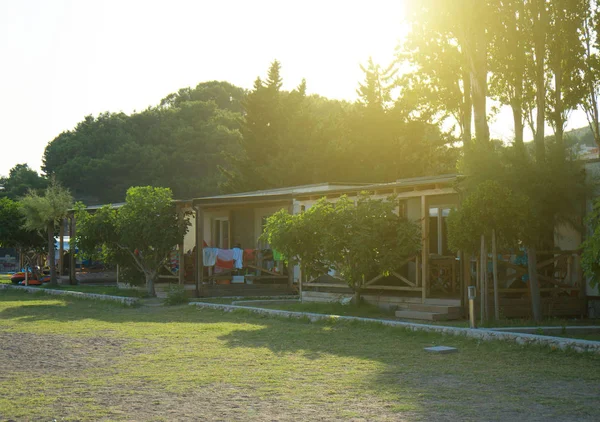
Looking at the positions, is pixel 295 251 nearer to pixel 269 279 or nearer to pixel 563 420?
pixel 269 279

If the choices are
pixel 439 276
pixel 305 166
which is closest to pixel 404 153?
pixel 305 166

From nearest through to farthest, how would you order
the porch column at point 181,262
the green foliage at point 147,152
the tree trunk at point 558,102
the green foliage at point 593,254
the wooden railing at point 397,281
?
1. the green foliage at point 593,254
2. the wooden railing at point 397,281
3. the tree trunk at point 558,102
4. the porch column at point 181,262
5. the green foliage at point 147,152

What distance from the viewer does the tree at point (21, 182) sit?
192ft

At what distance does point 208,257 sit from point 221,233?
5.73 metres

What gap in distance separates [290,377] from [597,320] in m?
8.89

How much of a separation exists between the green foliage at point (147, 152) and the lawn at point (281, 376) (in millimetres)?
40658

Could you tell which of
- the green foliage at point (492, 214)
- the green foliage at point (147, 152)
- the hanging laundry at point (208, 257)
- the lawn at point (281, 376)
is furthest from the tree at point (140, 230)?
the green foliage at point (147, 152)

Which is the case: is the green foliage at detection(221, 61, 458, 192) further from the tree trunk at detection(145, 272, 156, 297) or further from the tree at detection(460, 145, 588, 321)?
the tree at detection(460, 145, 588, 321)

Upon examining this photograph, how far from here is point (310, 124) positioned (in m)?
46.2

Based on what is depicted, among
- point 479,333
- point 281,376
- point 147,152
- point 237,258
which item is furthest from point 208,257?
point 147,152

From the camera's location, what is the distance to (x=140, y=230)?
69.4ft

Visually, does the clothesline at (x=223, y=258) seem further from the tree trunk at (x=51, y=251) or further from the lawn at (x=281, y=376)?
the tree trunk at (x=51, y=251)

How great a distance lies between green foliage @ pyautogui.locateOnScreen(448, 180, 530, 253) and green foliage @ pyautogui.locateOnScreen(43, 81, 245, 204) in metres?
39.9

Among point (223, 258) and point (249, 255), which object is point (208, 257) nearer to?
point (223, 258)
